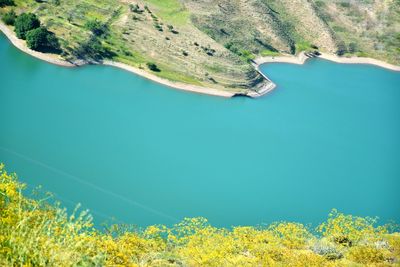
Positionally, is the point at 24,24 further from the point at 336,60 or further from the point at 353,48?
the point at 353,48

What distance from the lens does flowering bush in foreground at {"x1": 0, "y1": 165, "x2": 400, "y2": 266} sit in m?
27.0

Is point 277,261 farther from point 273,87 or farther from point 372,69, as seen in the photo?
point 372,69

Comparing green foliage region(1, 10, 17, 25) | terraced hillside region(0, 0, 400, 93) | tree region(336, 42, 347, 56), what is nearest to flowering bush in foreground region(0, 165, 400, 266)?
terraced hillside region(0, 0, 400, 93)

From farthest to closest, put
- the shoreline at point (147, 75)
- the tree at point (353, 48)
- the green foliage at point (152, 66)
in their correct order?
the tree at point (353, 48) → the green foliage at point (152, 66) → the shoreline at point (147, 75)

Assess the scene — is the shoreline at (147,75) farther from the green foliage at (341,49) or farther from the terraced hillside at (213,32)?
the green foliage at (341,49)

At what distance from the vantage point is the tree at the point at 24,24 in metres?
110

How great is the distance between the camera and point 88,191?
68.2 m

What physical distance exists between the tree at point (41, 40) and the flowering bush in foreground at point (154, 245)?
233ft

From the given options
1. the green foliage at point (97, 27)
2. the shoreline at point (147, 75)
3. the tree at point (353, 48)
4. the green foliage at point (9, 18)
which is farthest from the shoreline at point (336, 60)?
the green foliage at point (9, 18)

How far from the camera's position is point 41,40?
355 feet

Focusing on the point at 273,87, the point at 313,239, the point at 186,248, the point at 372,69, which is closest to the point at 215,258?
the point at 186,248

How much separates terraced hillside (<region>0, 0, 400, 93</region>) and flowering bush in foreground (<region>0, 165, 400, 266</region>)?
72300mm

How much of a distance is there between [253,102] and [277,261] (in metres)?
77.8

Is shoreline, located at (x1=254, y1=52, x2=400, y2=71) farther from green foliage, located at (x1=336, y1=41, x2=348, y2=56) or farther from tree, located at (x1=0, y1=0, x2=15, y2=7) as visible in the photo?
tree, located at (x1=0, y1=0, x2=15, y2=7)
